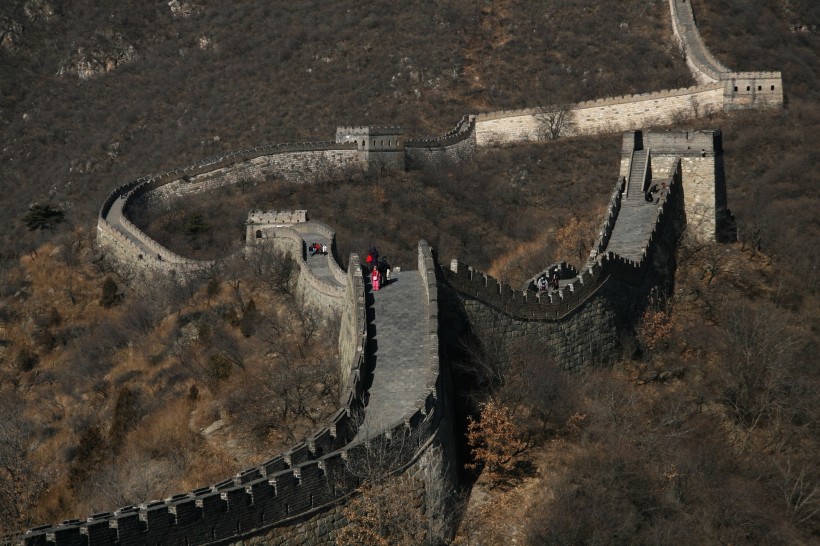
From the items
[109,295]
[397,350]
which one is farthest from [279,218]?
[397,350]

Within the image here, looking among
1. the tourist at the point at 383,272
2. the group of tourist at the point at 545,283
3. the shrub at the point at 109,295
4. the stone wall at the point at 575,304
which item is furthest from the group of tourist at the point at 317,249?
the tourist at the point at 383,272

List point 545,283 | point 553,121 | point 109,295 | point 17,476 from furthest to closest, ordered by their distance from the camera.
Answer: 1. point 553,121
2. point 109,295
3. point 545,283
4. point 17,476

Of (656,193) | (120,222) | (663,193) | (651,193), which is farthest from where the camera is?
(120,222)

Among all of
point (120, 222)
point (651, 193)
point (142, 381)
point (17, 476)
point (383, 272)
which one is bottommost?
point (142, 381)

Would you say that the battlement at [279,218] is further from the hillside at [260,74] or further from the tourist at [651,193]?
the tourist at [651,193]

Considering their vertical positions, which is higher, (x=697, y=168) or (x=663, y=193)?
(x=697, y=168)

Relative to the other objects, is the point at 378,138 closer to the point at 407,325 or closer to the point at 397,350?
the point at 407,325

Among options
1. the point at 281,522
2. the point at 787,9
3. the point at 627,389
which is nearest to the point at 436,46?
the point at 787,9
